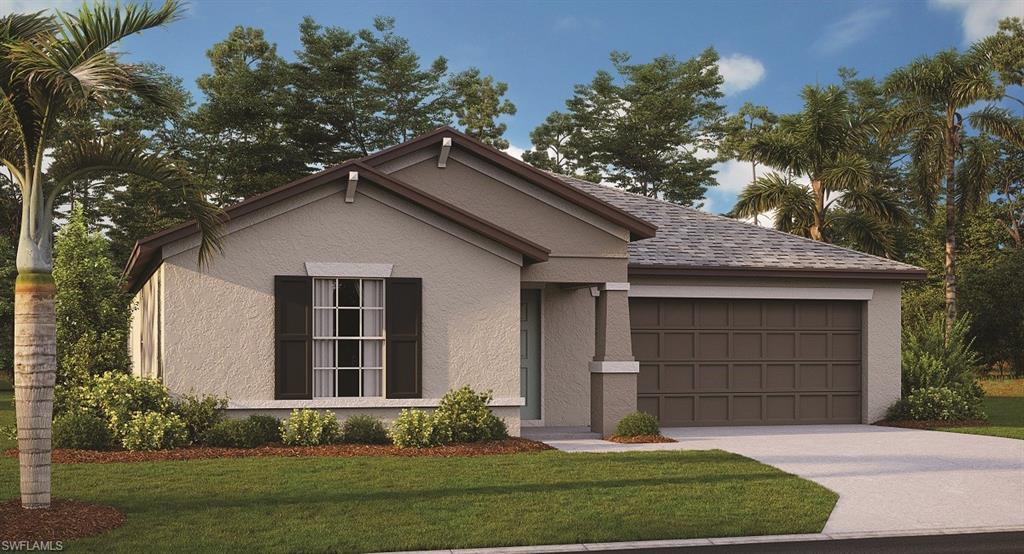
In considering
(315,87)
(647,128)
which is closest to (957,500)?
A: (315,87)

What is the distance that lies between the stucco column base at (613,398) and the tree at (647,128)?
3229 cm

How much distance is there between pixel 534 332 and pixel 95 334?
756 centimetres

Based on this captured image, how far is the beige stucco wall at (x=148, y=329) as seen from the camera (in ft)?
50.2

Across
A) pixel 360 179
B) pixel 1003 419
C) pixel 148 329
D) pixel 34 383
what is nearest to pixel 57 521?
pixel 34 383

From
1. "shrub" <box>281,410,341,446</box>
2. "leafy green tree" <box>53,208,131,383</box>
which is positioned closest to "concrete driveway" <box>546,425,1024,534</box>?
"shrub" <box>281,410,341,446</box>

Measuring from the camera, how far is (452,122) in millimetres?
44375

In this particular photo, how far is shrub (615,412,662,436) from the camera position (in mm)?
15953

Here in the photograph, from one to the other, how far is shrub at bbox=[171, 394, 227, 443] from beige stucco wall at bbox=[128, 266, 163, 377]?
0.99m

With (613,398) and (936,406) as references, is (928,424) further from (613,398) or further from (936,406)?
(613,398)

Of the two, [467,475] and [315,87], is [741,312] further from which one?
[315,87]

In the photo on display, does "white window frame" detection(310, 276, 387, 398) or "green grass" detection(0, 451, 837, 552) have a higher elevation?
"white window frame" detection(310, 276, 387, 398)

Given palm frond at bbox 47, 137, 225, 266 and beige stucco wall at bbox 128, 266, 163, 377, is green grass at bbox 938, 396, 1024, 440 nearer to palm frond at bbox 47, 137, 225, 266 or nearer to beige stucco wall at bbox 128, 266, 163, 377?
beige stucco wall at bbox 128, 266, 163, 377

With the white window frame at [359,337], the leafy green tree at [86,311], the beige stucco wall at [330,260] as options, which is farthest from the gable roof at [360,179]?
the leafy green tree at [86,311]

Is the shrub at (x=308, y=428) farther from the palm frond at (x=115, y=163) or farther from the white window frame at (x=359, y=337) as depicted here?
the palm frond at (x=115, y=163)
